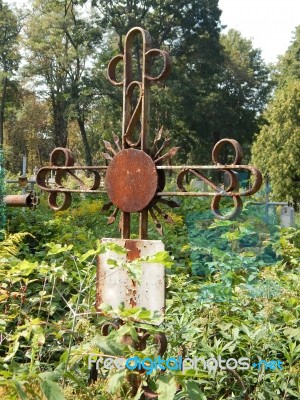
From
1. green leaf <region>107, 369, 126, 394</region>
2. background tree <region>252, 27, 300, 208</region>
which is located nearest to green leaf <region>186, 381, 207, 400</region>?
green leaf <region>107, 369, 126, 394</region>

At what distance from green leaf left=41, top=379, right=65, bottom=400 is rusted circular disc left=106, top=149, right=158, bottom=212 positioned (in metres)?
1.01

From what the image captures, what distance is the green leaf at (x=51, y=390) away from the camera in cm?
152

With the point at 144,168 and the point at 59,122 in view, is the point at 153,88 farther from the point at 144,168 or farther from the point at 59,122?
the point at 144,168

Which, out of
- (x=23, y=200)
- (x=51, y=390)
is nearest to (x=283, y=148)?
(x=23, y=200)

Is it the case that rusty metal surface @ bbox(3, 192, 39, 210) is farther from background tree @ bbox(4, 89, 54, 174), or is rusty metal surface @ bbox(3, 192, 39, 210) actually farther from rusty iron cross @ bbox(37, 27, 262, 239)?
background tree @ bbox(4, 89, 54, 174)

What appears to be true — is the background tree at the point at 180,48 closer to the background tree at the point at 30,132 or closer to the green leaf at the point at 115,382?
the background tree at the point at 30,132

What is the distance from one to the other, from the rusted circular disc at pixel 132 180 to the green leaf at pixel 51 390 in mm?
1013

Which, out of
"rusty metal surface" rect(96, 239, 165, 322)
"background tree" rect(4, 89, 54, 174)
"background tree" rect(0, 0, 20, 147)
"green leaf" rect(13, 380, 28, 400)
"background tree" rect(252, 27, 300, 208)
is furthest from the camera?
"background tree" rect(4, 89, 54, 174)

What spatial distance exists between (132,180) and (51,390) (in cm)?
110

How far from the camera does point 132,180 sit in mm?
2463

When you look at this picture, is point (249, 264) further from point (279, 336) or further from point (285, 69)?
point (285, 69)

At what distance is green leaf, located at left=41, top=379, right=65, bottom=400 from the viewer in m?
1.52

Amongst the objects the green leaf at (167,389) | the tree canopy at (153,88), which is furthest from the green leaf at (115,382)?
the tree canopy at (153,88)

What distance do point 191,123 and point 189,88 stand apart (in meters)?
1.80
